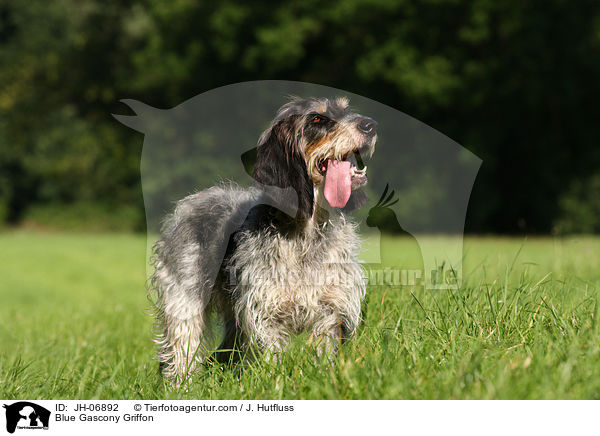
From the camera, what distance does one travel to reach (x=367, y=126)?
12.7 ft

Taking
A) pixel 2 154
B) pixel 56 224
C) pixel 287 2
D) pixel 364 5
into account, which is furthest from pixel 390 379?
pixel 2 154

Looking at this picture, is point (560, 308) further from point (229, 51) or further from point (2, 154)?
point (2, 154)

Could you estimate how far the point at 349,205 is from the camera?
4.40 m

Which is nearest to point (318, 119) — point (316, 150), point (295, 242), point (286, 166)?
point (316, 150)

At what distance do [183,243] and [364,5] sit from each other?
1646 cm

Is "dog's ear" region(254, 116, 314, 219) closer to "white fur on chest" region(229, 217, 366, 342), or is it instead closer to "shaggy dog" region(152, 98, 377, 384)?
"shaggy dog" region(152, 98, 377, 384)

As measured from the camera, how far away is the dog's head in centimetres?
391

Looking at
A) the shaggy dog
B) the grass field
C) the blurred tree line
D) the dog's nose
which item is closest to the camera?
the grass field

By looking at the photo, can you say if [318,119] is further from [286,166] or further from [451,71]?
[451,71]

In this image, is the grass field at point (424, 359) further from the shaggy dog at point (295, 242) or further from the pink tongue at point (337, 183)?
the pink tongue at point (337, 183)
